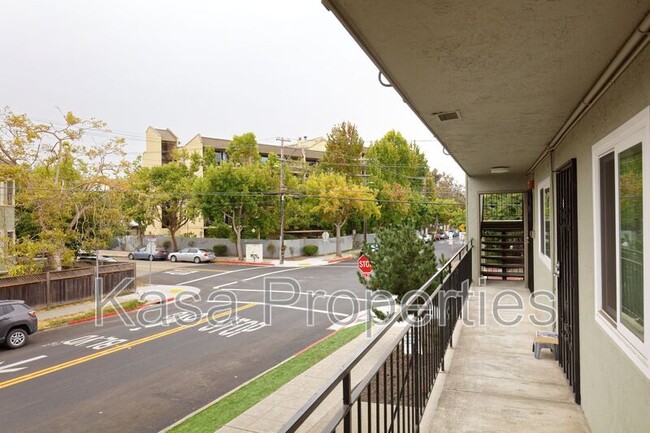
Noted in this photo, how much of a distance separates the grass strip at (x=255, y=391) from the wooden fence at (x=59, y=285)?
1180 centimetres

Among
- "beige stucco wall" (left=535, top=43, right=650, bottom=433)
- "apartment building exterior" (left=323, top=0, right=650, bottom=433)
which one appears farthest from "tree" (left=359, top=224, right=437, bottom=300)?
"beige stucco wall" (left=535, top=43, right=650, bottom=433)

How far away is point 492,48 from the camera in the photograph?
8.70 ft

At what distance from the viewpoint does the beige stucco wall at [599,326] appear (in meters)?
2.51

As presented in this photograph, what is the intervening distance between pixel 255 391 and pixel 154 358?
3609 millimetres

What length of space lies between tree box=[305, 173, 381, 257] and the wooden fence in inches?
704

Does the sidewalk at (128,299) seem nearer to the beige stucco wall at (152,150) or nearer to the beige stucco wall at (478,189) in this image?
the beige stucco wall at (478,189)

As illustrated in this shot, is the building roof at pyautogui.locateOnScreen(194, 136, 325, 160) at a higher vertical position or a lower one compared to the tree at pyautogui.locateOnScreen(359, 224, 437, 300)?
higher

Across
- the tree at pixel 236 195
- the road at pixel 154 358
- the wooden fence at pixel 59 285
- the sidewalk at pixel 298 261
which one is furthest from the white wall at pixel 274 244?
the road at pixel 154 358

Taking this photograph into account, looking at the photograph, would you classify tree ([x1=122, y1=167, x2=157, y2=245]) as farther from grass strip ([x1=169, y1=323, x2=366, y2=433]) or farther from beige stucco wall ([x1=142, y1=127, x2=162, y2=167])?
grass strip ([x1=169, y1=323, x2=366, y2=433])

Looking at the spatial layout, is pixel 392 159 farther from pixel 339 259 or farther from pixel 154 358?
pixel 154 358

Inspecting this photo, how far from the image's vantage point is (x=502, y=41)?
2535mm

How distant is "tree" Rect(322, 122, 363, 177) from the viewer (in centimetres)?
5156

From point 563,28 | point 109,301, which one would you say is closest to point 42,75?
point 109,301

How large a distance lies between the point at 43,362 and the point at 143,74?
43.7 meters
